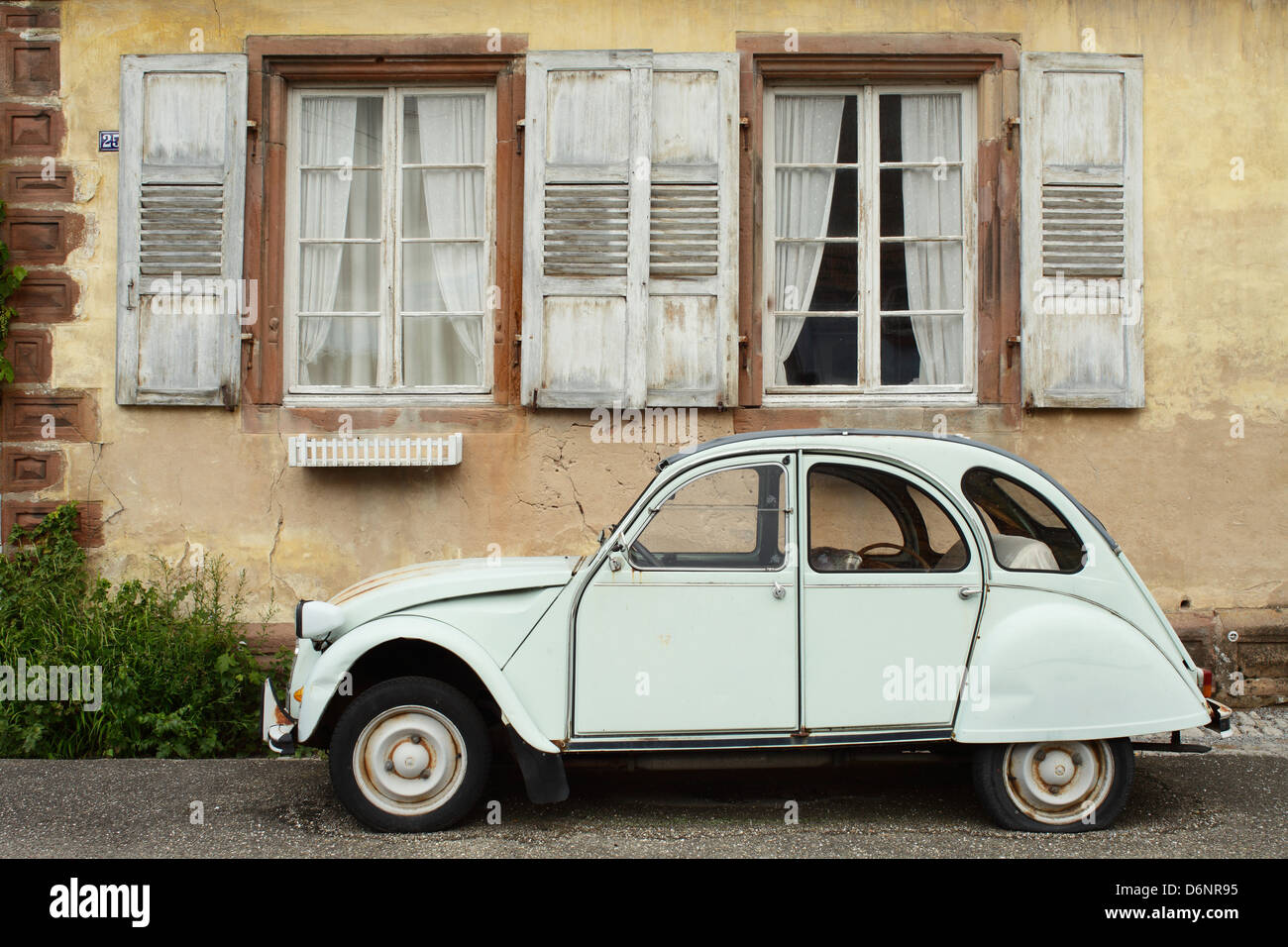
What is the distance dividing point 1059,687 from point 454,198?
15.3ft

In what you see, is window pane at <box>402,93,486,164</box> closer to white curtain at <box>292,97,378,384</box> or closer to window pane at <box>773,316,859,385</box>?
white curtain at <box>292,97,378,384</box>

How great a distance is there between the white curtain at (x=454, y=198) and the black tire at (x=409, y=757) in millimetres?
3179

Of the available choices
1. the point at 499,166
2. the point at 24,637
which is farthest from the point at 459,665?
the point at 499,166

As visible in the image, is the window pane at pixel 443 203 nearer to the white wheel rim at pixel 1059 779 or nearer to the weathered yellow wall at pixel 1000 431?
the weathered yellow wall at pixel 1000 431

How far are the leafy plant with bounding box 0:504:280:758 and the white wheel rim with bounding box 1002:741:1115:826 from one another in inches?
152

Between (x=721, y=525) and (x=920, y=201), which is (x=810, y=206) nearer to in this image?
(x=920, y=201)

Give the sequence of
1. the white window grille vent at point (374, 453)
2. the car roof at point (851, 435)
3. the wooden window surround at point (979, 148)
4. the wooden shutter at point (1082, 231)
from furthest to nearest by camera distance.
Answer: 1. the wooden window surround at point (979, 148)
2. the wooden shutter at point (1082, 231)
3. the white window grille vent at point (374, 453)
4. the car roof at point (851, 435)

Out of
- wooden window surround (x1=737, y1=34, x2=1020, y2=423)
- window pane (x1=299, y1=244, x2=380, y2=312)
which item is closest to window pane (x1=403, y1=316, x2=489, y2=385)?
window pane (x1=299, y1=244, x2=380, y2=312)

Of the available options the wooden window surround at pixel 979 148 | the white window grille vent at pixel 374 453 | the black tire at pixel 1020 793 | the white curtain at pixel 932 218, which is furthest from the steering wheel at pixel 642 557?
the white curtain at pixel 932 218

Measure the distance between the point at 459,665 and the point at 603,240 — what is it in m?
3.14

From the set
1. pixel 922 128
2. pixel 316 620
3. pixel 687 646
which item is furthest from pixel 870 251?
pixel 316 620

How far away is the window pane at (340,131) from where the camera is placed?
7.43 metres

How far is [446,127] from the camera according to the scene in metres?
7.45

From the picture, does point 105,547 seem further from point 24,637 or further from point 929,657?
point 929,657
